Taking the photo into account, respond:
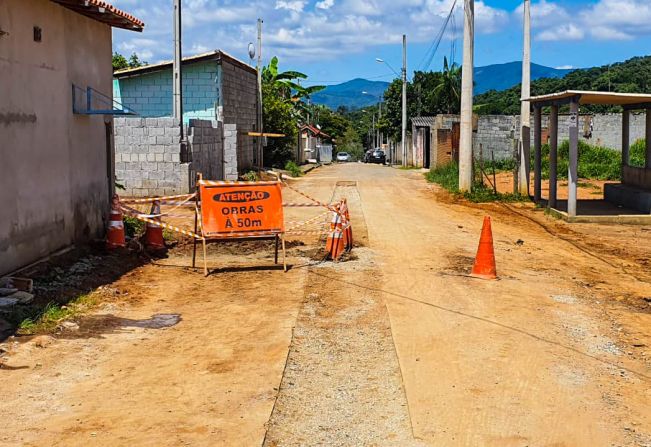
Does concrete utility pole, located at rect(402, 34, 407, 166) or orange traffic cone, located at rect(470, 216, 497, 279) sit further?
concrete utility pole, located at rect(402, 34, 407, 166)

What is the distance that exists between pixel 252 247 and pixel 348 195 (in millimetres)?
12447

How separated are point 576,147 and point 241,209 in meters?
10.4

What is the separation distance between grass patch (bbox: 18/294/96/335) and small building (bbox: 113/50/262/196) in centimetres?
948

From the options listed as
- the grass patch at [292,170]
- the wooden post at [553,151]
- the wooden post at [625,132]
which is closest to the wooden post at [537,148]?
the wooden post at [553,151]

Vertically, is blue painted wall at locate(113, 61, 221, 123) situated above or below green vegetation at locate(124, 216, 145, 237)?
above

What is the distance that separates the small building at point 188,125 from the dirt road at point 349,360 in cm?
989

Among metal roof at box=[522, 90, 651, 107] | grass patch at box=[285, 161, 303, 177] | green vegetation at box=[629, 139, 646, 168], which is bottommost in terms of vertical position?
grass patch at box=[285, 161, 303, 177]

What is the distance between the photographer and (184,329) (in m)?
9.11

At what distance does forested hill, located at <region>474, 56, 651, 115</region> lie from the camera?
202 ft

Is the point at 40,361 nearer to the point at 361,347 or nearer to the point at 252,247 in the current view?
the point at 361,347

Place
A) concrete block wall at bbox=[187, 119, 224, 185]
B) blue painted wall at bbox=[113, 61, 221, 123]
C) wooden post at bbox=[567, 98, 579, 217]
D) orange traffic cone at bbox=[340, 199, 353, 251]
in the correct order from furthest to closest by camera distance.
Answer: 1. blue painted wall at bbox=[113, 61, 221, 123]
2. concrete block wall at bbox=[187, 119, 224, 185]
3. wooden post at bbox=[567, 98, 579, 217]
4. orange traffic cone at bbox=[340, 199, 353, 251]

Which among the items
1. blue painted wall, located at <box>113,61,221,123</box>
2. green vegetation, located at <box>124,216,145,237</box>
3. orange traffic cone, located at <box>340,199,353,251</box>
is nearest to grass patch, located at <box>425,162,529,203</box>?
blue painted wall, located at <box>113,61,221,123</box>

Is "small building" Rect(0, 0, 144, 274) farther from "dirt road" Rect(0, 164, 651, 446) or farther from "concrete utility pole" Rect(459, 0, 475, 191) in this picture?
"concrete utility pole" Rect(459, 0, 475, 191)

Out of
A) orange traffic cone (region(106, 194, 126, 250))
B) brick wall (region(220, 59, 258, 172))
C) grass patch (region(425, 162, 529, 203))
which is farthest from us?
brick wall (region(220, 59, 258, 172))
